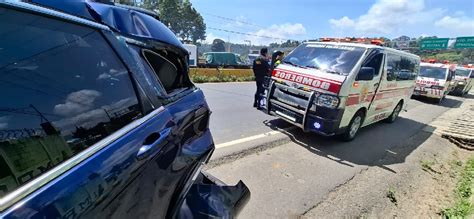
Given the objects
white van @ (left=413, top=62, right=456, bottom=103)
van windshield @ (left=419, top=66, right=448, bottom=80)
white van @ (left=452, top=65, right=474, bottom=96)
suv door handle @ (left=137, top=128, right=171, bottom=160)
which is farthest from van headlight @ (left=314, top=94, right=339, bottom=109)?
white van @ (left=452, top=65, right=474, bottom=96)

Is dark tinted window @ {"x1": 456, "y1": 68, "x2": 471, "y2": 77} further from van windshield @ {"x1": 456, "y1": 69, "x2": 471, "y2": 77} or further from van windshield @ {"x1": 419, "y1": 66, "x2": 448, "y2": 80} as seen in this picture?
van windshield @ {"x1": 419, "y1": 66, "x2": 448, "y2": 80}

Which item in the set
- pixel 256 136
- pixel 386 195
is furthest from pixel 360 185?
pixel 256 136

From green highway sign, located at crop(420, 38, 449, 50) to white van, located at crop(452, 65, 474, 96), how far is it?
21305 millimetres

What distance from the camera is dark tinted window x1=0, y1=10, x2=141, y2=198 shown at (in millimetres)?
1036

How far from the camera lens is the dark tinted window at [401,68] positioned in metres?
6.74

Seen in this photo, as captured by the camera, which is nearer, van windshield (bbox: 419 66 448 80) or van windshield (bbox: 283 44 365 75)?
van windshield (bbox: 283 44 365 75)

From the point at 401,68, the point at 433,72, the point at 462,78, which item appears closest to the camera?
the point at 401,68

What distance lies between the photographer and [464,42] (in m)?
37.8

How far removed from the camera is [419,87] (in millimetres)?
14750

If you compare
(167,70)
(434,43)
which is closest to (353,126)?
(167,70)

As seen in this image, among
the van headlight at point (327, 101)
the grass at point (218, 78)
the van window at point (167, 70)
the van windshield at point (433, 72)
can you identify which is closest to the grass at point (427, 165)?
the van headlight at point (327, 101)

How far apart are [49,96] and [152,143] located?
49 centimetres

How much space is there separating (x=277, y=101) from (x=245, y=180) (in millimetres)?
2528

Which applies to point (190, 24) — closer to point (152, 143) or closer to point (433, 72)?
point (433, 72)
